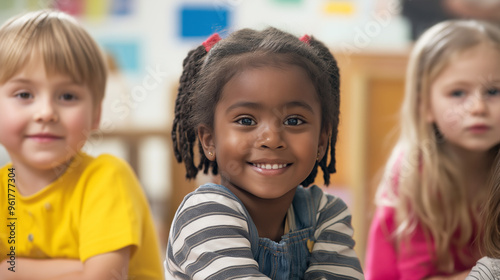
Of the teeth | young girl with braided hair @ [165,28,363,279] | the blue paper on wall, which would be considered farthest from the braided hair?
the blue paper on wall

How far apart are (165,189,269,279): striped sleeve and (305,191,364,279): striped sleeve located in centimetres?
14

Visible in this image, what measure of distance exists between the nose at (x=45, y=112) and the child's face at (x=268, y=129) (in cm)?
31

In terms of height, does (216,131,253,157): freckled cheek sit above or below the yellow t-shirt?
above

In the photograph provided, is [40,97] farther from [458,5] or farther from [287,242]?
[458,5]

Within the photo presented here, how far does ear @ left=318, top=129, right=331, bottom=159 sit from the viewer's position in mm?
956

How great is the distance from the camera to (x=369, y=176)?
2387mm

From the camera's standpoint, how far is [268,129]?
2.78 feet

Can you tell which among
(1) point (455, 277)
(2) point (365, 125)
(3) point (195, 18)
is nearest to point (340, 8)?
(3) point (195, 18)

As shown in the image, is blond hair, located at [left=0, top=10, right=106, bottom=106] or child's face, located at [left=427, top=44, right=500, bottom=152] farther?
child's face, located at [left=427, top=44, right=500, bottom=152]

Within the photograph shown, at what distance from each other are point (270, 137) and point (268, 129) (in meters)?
0.01

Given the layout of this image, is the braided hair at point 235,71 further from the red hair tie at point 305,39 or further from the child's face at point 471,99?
the child's face at point 471,99

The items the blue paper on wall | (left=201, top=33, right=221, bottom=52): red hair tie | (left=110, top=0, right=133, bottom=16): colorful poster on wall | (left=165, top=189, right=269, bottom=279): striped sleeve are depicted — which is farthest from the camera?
(left=110, top=0, right=133, bottom=16): colorful poster on wall

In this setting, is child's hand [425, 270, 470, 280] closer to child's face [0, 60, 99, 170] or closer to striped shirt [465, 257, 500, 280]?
striped shirt [465, 257, 500, 280]

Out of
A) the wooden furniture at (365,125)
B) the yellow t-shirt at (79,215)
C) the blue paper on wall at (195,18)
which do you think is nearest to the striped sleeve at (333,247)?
the yellow t-shirt at (79,215)
